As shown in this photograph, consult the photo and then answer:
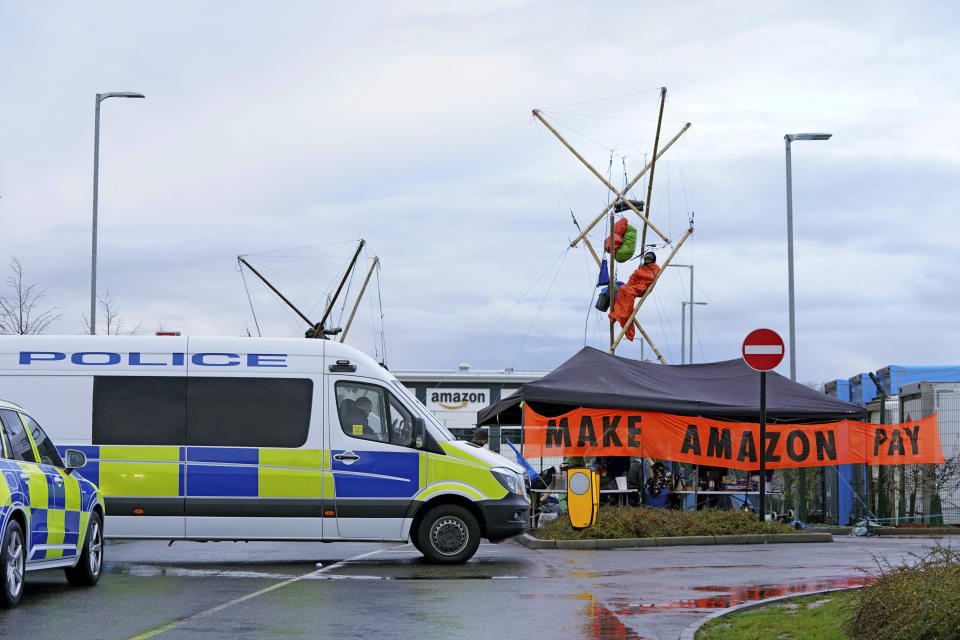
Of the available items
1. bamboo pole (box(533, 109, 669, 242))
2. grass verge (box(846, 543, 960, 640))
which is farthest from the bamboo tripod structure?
grass verge (box(846, 543, 960, 640))

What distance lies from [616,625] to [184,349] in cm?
779

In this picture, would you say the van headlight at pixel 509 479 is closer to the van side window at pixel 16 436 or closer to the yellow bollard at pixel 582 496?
the yellow bollard at pixel 582 496

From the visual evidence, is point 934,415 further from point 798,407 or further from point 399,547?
point 399,547

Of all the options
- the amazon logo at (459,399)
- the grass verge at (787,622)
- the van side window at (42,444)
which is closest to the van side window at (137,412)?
the van side window at (42,444)

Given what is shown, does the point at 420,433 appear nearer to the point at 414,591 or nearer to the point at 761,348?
the point at 414,591

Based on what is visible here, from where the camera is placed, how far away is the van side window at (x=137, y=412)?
15.8 m

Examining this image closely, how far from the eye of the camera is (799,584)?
519 inches

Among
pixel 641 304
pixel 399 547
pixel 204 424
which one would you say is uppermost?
pixel 641 304

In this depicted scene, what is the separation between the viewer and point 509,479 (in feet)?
52.3

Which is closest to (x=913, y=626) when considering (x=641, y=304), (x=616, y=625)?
(x=616, y=625)

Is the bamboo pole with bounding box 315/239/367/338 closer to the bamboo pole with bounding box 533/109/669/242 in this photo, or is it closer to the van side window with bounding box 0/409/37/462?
the bamboo pole with bounding box 533/109/669/242

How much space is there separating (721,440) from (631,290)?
9615mm

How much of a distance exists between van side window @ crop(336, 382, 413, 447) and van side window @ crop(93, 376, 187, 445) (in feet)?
6.34

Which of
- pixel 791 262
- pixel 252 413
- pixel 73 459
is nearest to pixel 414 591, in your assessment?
pixel 73 459
